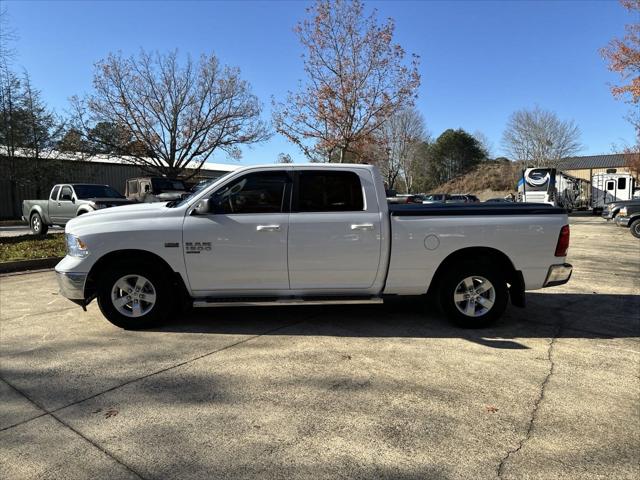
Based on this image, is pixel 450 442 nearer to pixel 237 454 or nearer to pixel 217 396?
pixel 237 454

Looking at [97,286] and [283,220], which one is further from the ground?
[283,220]

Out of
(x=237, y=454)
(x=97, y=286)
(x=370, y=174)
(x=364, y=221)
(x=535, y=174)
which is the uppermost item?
(x=535, y=174)

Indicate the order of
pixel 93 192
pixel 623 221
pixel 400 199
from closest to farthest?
pixel 400 199, pixel 93 192, pixel 623 221

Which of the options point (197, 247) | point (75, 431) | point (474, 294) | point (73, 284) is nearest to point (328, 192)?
point (197, 247)

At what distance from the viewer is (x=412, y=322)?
5.65 meters

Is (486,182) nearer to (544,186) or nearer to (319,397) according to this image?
(544,186)

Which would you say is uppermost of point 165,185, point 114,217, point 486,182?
point 486,182

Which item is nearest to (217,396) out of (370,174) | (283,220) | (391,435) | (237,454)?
(237,454)

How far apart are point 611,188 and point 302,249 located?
3962cm

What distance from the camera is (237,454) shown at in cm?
284

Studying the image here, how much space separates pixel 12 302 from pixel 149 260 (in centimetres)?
315

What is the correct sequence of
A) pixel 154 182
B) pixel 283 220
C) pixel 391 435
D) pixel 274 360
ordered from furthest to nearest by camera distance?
pixel 154 182 < pixel 283 220 < pixel 274 360 < pixel 391 435

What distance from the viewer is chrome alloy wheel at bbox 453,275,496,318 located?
534cm

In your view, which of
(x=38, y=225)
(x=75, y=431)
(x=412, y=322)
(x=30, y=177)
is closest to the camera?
(x=75, y=431)
